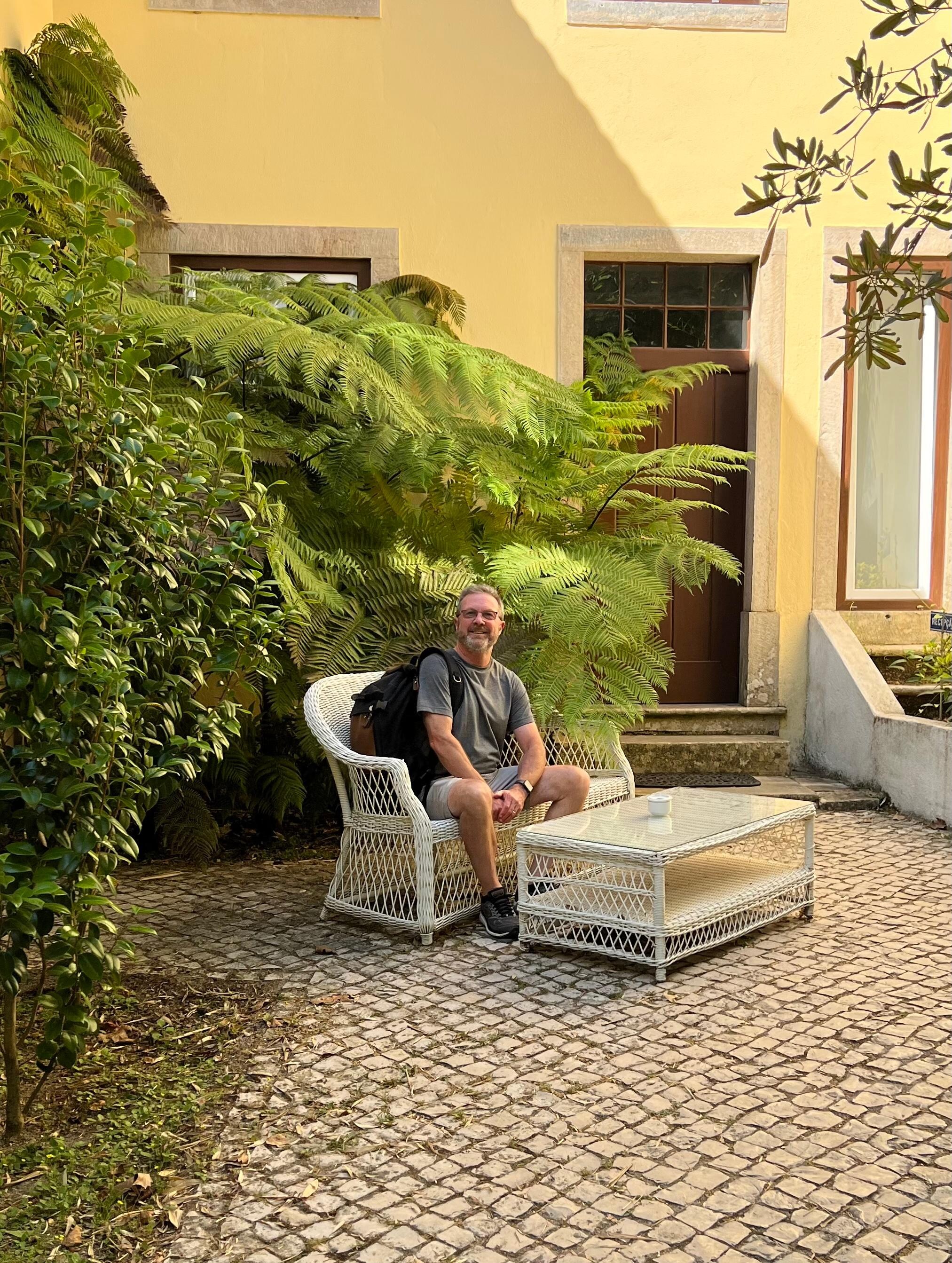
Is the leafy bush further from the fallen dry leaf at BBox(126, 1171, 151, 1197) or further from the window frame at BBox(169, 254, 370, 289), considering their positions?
the window frame at BBox(169, 254, 370, 289)

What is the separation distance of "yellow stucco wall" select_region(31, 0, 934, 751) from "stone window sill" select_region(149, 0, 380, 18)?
0.05 meters

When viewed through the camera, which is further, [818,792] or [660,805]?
[818,792]

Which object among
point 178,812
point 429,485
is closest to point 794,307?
point 429,485

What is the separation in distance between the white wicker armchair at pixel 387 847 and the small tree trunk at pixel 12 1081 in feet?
5.60

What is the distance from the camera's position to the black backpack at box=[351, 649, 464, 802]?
182 inches

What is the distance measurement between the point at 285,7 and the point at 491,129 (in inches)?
55.5

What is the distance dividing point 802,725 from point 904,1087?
4.68 meters

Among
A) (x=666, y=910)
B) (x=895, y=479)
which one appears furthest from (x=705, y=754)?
(x=666, y=910)

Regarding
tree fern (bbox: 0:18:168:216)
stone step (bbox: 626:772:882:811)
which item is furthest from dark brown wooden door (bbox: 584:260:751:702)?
tree fern (bbox: 0:18:168:216)

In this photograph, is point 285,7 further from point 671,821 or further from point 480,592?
point 671,821

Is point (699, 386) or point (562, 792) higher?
point (699, 386)

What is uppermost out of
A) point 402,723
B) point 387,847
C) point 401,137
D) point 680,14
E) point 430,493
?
point 680,14

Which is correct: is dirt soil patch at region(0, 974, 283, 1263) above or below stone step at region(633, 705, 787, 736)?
below

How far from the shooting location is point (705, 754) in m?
7.23
